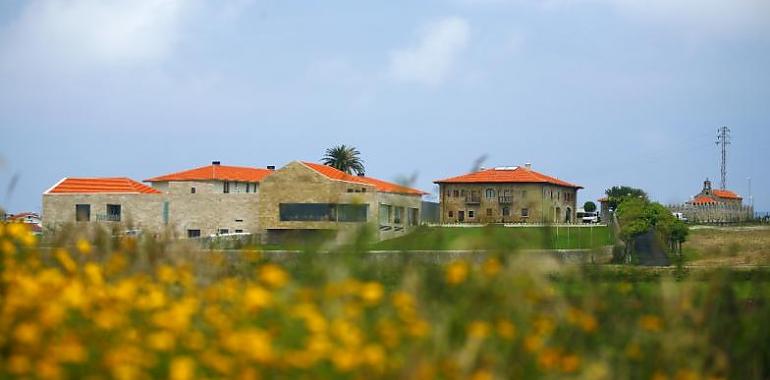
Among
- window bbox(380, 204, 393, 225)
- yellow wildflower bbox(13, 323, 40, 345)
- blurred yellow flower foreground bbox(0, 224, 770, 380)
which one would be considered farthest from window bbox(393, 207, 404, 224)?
yellow wildflower bbox(13, 323, 40, 345)

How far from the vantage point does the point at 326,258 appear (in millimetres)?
6664

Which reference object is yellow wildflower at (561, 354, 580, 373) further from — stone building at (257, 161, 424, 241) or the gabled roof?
the gabled roof

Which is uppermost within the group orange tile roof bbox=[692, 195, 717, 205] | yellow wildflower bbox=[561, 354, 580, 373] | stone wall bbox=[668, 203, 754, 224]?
orange tile roof bbox=[692, 195, 717, 205]

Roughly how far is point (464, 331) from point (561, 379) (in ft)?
2.17

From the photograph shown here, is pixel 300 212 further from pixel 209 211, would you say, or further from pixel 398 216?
pixel 209 211

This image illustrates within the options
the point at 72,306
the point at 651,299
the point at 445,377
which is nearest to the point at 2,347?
the point at 72,306

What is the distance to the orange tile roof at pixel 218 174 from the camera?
6994 cm

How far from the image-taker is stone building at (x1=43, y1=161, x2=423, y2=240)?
184ft

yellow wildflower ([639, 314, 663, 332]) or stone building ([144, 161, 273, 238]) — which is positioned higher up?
stone building ([144, 161, 273, 238])

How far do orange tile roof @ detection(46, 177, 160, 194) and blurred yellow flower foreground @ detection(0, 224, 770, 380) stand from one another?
188 feet

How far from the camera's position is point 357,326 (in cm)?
543

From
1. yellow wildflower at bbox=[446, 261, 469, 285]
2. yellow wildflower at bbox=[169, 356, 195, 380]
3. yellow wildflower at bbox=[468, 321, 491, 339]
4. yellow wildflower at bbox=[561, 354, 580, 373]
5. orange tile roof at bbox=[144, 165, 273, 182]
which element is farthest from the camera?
orange tile roof at bbox=[144, 165, 273, 182]

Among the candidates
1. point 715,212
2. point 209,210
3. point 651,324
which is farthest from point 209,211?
point 715,212

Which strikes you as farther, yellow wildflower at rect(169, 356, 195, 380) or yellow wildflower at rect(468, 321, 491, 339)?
yellow wildflower at rect(468, 321, 491, 339)
